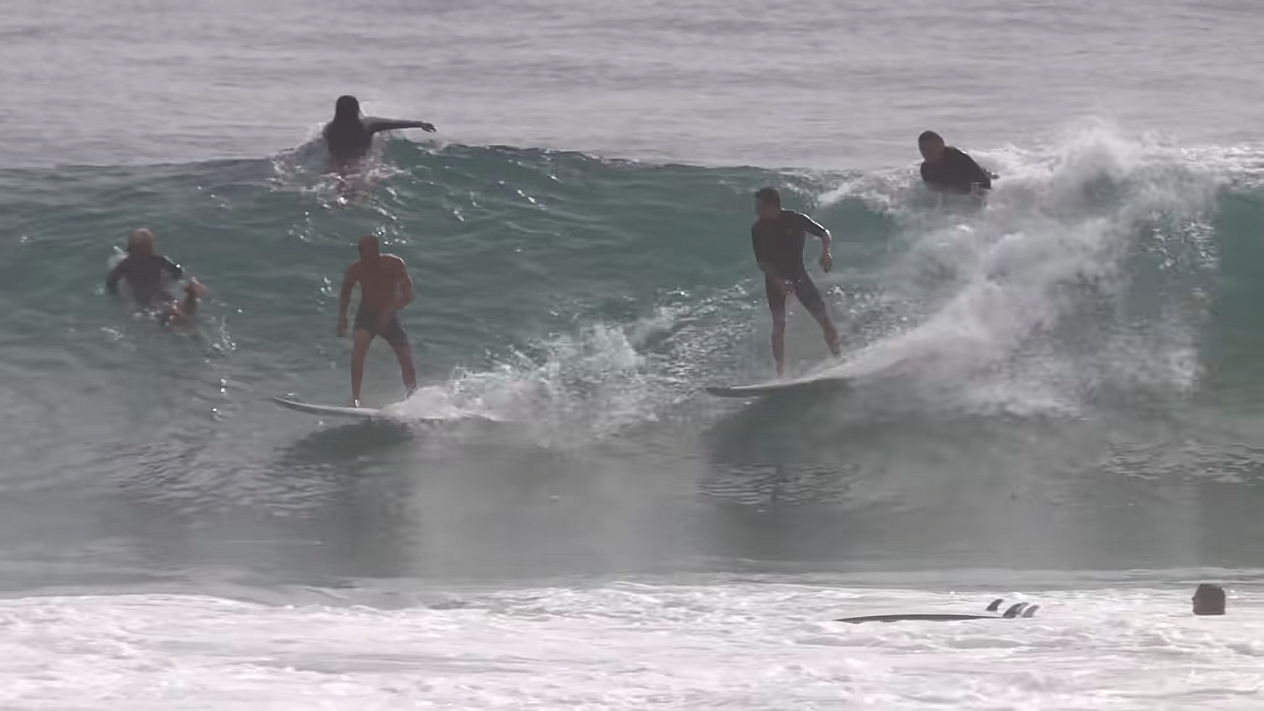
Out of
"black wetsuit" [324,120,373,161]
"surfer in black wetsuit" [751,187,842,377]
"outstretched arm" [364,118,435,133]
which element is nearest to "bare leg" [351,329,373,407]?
"outstretched arm" [364,118,435,133]

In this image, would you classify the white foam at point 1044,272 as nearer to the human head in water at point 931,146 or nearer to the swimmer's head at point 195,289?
the human head in water at point 931,146

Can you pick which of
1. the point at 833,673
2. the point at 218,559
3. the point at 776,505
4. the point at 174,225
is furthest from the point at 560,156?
the point at 833,673

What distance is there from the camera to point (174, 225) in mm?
12406

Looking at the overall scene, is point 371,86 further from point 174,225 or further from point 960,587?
point 960,587

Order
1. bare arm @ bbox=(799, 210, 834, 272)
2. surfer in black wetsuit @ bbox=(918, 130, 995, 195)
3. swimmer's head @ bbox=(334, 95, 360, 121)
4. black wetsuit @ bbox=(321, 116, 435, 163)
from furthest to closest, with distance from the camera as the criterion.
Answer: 1. black wetsuit @ bbox=(321, 116, 435, 163)
2. swimmer's head @ bbox=(334, 95, 360, 121)
3. surfer in black wetsuit @ bbox=(918, 130, 995, 195)
4. bare arm @ bbox=(799, 210, 834, 272)

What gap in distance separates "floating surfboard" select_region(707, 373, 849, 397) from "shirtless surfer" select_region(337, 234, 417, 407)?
1828mm

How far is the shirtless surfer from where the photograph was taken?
918 centimetres

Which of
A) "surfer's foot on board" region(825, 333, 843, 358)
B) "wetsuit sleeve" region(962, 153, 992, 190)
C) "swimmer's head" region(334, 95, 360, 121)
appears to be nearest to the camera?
"surfer's foot on board" region(825, 333, 843, 358)

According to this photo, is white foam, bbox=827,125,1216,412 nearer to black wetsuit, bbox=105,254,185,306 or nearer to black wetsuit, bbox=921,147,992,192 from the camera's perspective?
black wetsuit, bbox=921,147,992,192

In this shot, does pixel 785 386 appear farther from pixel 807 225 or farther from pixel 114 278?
pixel 114 278

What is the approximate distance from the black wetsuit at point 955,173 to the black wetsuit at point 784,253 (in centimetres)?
217

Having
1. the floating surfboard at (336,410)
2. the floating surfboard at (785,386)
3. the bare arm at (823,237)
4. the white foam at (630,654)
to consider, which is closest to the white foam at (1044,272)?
the floating surfboard at (785,386)

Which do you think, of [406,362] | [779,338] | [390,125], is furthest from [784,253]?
[390,125]

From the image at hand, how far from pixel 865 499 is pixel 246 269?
5.31 meters
